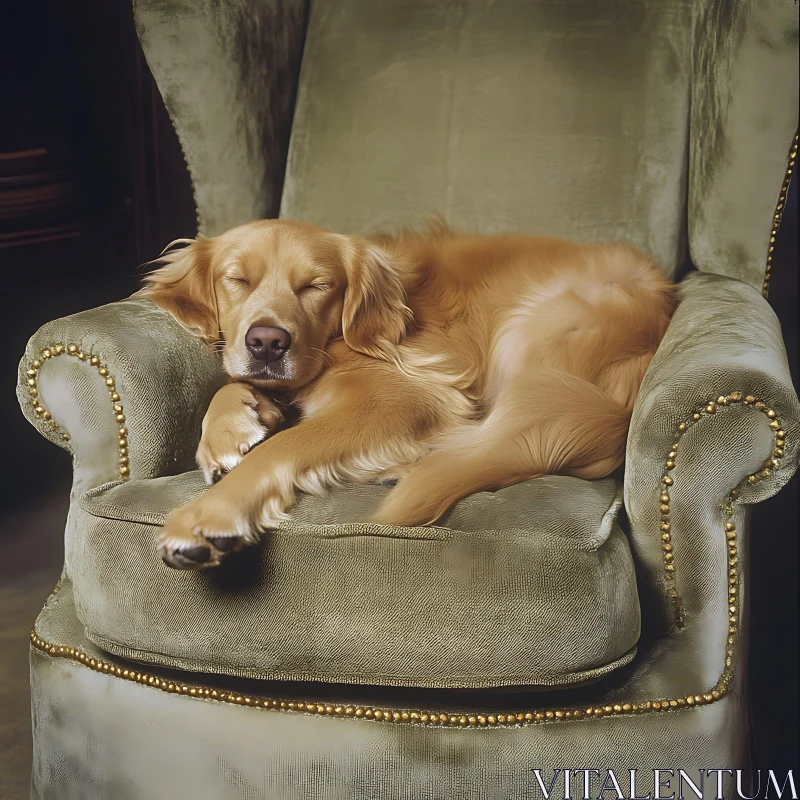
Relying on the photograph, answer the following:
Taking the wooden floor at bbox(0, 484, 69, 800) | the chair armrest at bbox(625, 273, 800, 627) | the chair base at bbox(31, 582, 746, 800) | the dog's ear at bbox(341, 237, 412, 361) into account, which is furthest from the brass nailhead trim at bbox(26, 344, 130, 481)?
the chair armrest at bbox(625, 273, 800, 627)

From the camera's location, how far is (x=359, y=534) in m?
1.46

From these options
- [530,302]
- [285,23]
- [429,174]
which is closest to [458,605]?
[530,302]

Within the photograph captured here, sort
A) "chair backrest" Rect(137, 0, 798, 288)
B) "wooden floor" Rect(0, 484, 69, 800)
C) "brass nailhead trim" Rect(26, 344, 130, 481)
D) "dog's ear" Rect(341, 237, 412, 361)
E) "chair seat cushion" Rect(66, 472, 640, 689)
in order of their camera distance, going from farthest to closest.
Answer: "chair backrest" Rect(137, 0, 798, 288) < "wooden floor" Rect(0, 484, 69, 800) < "dog's ear" Rect(341, 237, 412, 361) < "brass nailhead trim" Rect(26, 344, 130, 481) < "chair seat cushion" Rect(66, 472, 640, 689)

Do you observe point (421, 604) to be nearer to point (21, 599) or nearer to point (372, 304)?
point (372, 304)

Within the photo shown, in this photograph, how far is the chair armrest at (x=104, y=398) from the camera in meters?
1.73

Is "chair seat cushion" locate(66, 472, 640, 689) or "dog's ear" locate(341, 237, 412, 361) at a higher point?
"dog's ear" locate(341, 237, 412, 361)

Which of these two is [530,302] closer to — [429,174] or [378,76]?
[429,174]

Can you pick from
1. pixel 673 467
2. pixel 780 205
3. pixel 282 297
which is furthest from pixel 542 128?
pixel 673 467

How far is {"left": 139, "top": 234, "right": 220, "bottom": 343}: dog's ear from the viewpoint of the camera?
77.4 inches

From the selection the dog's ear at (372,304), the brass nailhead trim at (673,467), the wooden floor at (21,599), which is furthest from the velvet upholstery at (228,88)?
the brass nailhead trim at (673,467)

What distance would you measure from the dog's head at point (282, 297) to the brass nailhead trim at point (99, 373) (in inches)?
8.5

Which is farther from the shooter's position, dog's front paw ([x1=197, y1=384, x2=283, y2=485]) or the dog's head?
the dog's head

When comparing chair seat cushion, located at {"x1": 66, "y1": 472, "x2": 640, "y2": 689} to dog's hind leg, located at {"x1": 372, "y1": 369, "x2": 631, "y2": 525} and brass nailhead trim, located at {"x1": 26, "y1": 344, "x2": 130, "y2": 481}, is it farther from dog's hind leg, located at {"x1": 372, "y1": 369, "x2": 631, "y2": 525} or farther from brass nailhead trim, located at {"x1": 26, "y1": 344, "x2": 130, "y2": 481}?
brass nailhead trim, located at {"x1": 26, "y1": 344, "x2": 130, "y2": 481}

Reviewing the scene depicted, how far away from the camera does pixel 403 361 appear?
1.94m
